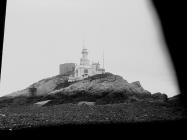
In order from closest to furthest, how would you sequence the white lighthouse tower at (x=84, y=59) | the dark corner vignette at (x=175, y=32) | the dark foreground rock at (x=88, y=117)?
the dark corner vignette at (x=175, y=32) < the dark foreground rock at (x=88, y=117) < the white lighthouse tower at (x=84, y=59)

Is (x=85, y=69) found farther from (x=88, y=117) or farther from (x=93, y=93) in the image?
(x=88, y=117)

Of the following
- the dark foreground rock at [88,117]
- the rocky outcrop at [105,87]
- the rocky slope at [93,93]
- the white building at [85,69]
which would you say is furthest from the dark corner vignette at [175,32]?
the white building at [85,69]

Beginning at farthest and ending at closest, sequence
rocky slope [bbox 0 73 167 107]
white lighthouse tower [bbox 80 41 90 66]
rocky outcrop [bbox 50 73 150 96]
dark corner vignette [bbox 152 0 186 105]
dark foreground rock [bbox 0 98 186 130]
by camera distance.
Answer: white lighthouse tower [bbox 80 41 90 66] < rocky outcrop [bbox 50 73 150 96] < rocky slope [bbox 0 73 167 107] < dark foreground rock [bbox 0 98 186 130] < dark corner vignette [bbox 152 0 186 105]

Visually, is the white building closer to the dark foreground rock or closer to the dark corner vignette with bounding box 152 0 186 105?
the dark foreground rock

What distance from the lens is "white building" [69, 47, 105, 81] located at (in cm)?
3642

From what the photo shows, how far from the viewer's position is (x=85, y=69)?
127 feet

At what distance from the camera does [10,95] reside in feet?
103

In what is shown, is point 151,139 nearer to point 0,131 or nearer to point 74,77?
point 0,131

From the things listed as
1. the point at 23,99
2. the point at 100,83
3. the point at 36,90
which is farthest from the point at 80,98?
the point at 36,90

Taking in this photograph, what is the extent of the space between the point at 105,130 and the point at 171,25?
2.60 ft

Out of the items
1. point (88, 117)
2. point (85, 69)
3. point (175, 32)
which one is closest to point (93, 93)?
point (85, 69)

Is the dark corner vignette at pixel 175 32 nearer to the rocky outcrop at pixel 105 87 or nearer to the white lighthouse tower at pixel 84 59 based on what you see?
the rocky outcrop at pixel 105 87

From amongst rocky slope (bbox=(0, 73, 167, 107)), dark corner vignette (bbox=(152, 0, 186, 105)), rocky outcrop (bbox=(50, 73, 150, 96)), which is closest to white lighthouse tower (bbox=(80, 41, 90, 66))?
rocky slope (bbox=(0, 73, 167, 107))

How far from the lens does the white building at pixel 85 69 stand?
36425 mm
